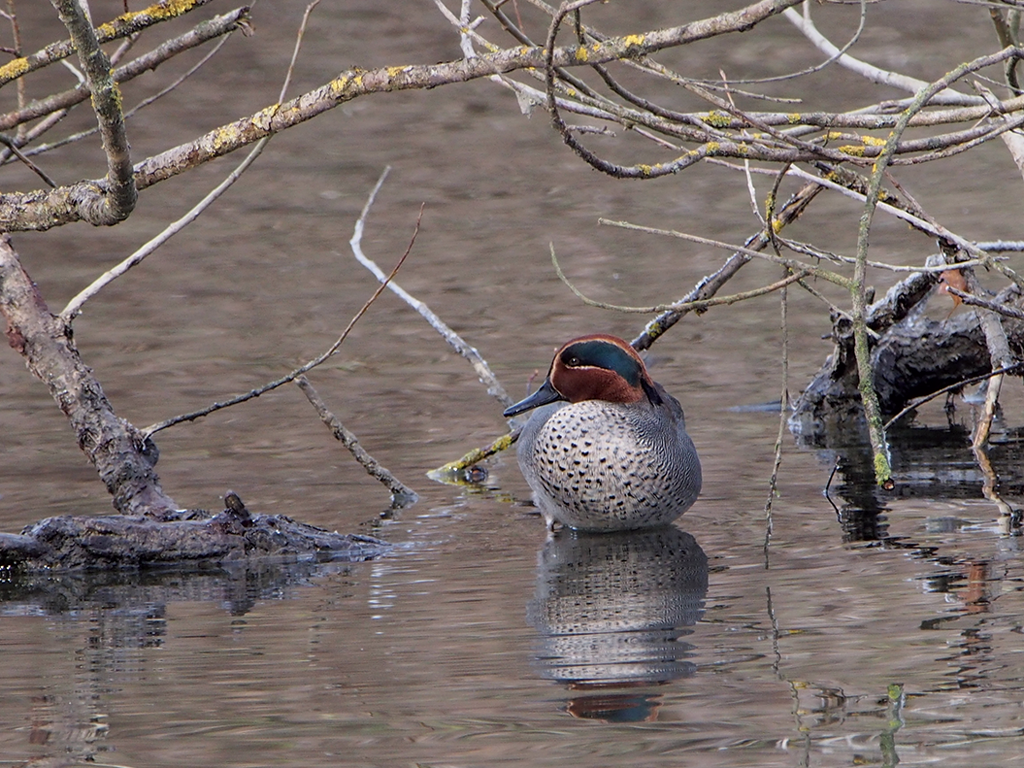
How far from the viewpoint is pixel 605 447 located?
5352 mm

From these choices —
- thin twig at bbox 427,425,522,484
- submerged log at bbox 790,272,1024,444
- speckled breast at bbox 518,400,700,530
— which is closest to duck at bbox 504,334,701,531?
speckled breast at bbox 518,400,700,530

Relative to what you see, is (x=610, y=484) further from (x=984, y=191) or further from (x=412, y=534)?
(x=984, y=191)

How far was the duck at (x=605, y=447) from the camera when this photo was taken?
5.23 m

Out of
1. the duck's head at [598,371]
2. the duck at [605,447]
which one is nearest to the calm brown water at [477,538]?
the duck at [605,447]

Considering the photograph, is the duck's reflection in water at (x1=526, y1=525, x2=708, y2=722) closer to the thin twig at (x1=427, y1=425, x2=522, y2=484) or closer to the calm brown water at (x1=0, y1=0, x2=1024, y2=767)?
the calm brown water at (x1=0, y1=0, x2=1024, y2=767)

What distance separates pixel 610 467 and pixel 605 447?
0.36 feet

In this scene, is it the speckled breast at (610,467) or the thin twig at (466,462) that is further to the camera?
the thin twig at (466,462)

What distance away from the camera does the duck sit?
5227mm

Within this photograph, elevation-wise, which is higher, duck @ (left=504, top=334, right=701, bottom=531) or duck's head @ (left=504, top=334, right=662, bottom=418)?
duck's head @ (left=504, top=334, right=662, bottom=418)

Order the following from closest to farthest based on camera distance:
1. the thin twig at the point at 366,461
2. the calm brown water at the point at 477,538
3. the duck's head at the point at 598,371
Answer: the calm brown water at the point at 477,538, the duck's head at the point at 598,371, the thin twig at the point at 366,461

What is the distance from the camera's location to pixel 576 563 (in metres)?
4.89

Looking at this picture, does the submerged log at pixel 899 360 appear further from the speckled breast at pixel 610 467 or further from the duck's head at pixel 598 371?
the speckled breast at pixel 610 467

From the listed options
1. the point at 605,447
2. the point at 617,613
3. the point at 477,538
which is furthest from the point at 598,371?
the point at 617,613

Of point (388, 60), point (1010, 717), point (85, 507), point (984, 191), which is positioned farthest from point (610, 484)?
point (388, 60)
